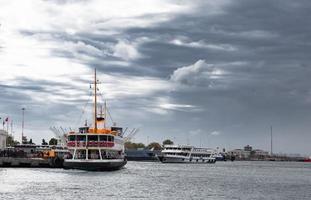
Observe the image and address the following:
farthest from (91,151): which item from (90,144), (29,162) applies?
(29,162)

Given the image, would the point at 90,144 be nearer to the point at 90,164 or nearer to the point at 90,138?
the point at 90,138

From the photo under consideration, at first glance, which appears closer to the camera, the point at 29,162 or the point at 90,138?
the point at 90,138

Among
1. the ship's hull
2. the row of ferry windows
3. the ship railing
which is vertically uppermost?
the row of ferry windows

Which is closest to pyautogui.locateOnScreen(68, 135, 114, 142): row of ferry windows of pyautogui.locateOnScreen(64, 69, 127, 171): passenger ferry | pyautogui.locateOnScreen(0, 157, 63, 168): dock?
pyautogui.locateOnScreen(64, 69, 127, 171): passenger ferry

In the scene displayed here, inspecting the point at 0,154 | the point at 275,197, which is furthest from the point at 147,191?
the point at 0,154

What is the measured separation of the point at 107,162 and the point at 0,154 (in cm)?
4951

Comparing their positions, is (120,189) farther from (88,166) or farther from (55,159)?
(55,159)

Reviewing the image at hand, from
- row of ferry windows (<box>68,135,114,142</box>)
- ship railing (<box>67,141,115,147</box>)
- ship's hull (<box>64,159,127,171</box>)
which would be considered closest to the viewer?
ship's hull (<box>64,159,127,171</box>)

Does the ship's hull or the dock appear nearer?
the ship's hull

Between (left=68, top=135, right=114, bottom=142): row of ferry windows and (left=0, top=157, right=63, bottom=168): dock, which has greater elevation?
(left=68, top=135, right=114, bottom=142): row of ferry windows

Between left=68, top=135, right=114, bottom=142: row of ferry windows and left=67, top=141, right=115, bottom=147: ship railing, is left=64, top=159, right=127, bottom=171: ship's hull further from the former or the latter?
left=68, top=135, right=114, bottom=142: row of ferry windows

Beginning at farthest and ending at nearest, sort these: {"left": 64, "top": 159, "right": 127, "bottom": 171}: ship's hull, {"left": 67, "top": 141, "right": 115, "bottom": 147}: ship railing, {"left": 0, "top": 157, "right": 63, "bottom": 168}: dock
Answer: {"left": 0, "top": 157, "right": 63, "bottom": 168}: dock → {"left": 67, "top": 141, "right": 115, "bottom": 147}: ship railing → {"left": 64, "top": 159, "right": 127, "bottom": 171}: ship's hull

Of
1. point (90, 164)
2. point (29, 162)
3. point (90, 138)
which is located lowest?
point (90, 164)

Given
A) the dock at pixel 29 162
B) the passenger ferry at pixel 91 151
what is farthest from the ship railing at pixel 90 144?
the dock at pixel 29 162
